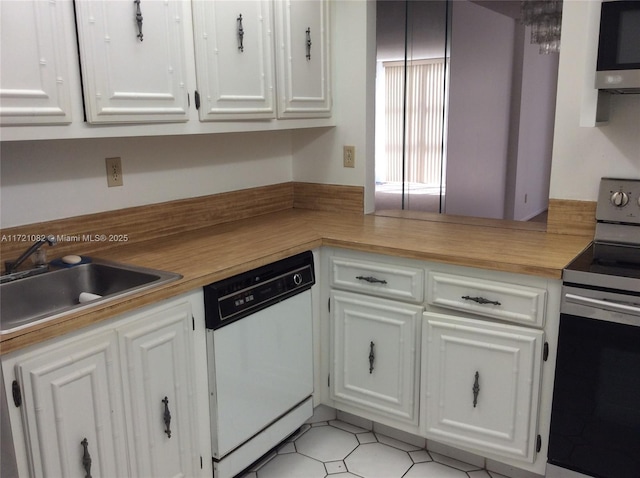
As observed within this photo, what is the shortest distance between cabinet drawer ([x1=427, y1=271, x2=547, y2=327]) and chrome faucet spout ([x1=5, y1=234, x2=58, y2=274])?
1323 mm

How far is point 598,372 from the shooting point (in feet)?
5.72

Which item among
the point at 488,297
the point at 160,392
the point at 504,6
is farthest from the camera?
the point at 504,6

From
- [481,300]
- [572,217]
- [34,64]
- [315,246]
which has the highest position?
[34,64]

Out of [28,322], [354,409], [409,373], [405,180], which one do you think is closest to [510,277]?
[409,373]

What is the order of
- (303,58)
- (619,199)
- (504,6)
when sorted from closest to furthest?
1. (619,199)
2. (303,58)
3. (504,6)

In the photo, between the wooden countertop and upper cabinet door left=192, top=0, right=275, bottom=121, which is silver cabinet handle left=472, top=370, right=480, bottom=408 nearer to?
the wooden countertop

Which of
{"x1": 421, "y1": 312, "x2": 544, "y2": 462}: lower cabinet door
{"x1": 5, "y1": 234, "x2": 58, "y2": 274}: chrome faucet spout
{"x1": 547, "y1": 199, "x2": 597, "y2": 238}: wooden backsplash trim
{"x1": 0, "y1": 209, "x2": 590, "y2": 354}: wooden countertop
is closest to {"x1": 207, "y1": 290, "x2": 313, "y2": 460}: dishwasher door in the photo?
{"x1": 0, "y1": 209, "x2": 590, "y2": 354}: wooden countertop

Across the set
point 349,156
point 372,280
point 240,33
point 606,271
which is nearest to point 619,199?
point 606,271

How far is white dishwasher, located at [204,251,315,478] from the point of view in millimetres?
1837

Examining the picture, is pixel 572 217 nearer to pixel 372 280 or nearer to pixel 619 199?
pixel 619 199

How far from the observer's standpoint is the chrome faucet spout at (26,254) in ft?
5.58

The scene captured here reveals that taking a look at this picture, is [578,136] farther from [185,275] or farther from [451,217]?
[185,275]

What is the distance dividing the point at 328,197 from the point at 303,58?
0.73 m

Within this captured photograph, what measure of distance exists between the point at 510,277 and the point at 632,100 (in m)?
0.83
